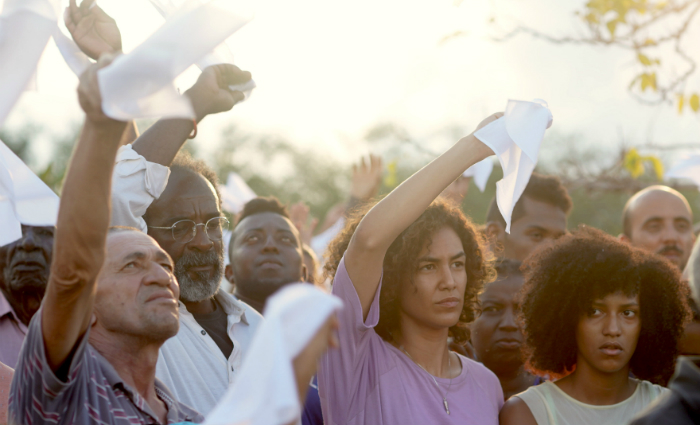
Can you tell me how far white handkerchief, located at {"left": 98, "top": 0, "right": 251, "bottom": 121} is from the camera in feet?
6.10

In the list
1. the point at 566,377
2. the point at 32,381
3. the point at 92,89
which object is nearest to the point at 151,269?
the point at 32,381

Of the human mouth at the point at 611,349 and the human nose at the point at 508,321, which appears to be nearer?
the human mouth at the point at 611,349

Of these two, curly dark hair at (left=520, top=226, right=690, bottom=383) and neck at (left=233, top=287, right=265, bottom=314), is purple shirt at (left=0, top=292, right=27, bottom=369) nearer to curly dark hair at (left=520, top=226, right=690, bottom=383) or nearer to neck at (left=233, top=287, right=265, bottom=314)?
neck at (left=233, top=287, right=265, bottom=314)

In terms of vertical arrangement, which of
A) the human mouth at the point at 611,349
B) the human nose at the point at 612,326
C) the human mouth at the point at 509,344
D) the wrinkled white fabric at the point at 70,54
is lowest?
the human mouth at the point at 509,344

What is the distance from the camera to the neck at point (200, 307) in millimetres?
3955

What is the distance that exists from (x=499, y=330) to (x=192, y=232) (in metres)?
1.82

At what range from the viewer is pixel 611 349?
3.44m

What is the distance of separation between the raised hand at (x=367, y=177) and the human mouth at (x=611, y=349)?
380cm

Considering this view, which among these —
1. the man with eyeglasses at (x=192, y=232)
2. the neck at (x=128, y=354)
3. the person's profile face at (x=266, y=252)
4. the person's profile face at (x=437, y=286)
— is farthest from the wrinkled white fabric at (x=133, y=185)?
the person's profile face at (x=266, y=252)

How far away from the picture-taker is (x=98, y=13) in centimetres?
340

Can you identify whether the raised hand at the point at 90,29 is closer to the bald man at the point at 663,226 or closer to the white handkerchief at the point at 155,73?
the white handkerchief at the point at 155,73

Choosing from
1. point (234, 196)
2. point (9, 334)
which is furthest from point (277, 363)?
point (234, 196)

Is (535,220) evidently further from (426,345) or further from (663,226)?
(426,345)

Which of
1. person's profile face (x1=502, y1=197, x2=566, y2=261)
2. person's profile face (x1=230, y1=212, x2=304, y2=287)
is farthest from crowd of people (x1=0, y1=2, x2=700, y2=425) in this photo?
person's profile face (x1=230, y1=212, x2=304, y2=287)
